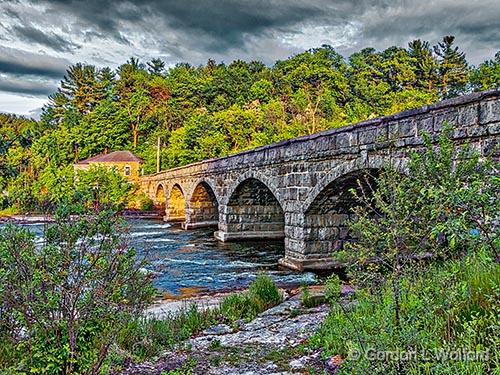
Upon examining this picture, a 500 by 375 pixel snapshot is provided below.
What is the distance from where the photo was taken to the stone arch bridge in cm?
618

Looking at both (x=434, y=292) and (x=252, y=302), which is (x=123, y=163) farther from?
(x=434, y=292)

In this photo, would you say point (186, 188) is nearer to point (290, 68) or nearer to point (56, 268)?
point (56, 268)

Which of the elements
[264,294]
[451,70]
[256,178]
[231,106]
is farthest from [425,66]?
[264,294]

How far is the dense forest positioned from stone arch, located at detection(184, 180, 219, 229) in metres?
13.8

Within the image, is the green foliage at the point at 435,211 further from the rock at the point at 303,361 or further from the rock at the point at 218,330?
the rock at the point at 218,330

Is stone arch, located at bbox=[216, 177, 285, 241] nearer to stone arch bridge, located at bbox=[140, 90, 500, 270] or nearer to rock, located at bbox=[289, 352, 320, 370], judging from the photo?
stone arch bridge, located at bbox=[140, 90, 500, 270]

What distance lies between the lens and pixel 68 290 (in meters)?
3.50

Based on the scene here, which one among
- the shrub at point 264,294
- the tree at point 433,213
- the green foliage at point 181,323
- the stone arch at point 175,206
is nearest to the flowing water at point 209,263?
the green foliage at point 181,323

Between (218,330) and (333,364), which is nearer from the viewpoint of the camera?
(333,364)

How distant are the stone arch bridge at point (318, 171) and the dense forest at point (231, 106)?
19.4 metres

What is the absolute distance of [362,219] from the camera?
411 centimetres

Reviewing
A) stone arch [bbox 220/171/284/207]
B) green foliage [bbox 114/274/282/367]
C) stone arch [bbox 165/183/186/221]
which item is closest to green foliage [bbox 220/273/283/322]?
green foliage [bbox 114/274/282/367]

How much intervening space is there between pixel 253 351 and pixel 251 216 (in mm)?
14096

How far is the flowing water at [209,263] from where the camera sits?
35.3ft
